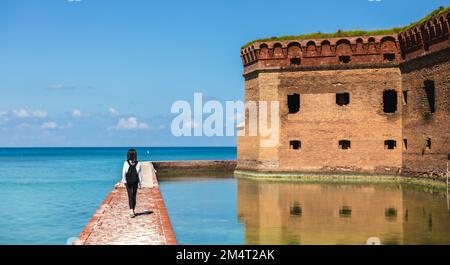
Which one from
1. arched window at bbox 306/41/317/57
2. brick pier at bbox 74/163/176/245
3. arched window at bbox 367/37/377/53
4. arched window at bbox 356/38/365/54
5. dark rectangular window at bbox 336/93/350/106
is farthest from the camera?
dark rectangular window at bbox 336/93/350/106

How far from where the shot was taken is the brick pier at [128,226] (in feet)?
33.3

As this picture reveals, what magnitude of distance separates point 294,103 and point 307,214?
45.9ft

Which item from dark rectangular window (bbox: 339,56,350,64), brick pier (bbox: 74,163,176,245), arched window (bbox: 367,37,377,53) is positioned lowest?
brick pier (bbox: 74,163,176,245)

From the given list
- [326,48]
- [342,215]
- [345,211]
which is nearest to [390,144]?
[326,48]

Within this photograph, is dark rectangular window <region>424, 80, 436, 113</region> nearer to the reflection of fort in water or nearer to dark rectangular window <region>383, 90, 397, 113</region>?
the reflection of fort in water

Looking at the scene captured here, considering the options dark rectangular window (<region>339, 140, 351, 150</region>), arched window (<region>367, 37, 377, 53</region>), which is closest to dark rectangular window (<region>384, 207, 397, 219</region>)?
dark rectangular window (<region>339, 140, 351, 150</region>)

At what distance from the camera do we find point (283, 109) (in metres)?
29.3

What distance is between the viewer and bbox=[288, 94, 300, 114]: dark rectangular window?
100ft

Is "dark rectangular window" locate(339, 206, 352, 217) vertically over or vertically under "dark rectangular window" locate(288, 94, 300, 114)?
under

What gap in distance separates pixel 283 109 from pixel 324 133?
7.82 feet
